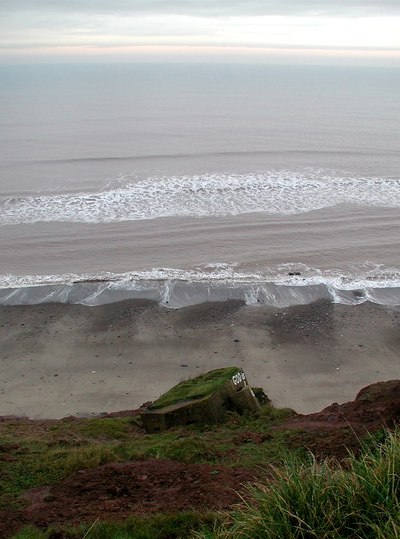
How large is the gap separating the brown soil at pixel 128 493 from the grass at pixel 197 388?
2.93m

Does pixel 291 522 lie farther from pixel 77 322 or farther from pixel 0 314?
pixel 0 314

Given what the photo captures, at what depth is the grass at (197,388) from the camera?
1225cm

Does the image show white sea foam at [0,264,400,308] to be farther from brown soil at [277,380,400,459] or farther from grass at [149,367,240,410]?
brown soil at [277,380,400,459]

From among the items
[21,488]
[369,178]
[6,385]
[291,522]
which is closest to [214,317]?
[6,385]

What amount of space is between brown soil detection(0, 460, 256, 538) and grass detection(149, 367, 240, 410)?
293cm

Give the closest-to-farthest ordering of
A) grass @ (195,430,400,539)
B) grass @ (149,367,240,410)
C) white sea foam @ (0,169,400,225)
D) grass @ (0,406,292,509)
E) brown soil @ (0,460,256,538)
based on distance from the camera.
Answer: grass @ (195,430,400,539) < brown soil @ (0,460,256,538) < grass @ (0,406,292,509) < grass @ (149,367,240,410) < white sea foam @ (0,169,400,225)

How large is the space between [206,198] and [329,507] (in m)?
30.0

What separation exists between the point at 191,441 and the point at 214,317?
10.5 m

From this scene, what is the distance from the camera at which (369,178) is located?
39.6 m

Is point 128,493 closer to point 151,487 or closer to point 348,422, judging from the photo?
point 151,487

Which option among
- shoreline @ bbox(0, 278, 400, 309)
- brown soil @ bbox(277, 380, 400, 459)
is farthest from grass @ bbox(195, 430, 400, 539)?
shoreline @ bbox(0, 278, 400, 309)

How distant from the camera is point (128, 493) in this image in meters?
8.40

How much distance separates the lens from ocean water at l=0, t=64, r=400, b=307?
76.3 feet

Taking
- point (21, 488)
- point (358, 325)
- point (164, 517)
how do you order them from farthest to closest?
point (358, 325)
point (21, 488)
point (164, 517)
